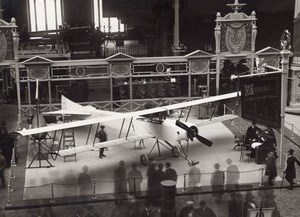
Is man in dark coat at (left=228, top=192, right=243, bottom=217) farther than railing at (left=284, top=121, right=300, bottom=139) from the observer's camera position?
No

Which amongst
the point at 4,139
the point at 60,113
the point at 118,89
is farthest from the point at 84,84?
the point at 4,139

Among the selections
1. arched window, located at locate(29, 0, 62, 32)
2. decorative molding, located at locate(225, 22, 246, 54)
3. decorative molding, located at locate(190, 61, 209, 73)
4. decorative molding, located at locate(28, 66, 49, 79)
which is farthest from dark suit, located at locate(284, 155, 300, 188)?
arched window, located at locate(29, 0, 62, 32)

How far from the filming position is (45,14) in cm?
4812

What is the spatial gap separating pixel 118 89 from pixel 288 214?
18.5 metres

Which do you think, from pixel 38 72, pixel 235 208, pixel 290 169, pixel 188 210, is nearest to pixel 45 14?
pixel 38 72

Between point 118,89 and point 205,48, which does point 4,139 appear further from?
point 205,48

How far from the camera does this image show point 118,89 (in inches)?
1283

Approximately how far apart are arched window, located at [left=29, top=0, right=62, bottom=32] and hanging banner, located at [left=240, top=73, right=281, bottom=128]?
31.7 meters

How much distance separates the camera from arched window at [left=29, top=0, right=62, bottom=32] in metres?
47.9

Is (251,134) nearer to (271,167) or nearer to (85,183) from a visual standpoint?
(271,167)

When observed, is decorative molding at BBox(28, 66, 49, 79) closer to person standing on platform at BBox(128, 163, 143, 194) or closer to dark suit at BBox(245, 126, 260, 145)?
person standing on platform at BBox(128, 163, 143, 194)

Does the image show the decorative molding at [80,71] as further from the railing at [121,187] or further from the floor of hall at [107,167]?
the railing at [121,187]

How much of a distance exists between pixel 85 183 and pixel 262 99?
748 centimetres

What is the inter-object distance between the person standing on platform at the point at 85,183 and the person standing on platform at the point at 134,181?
4.66 ft
